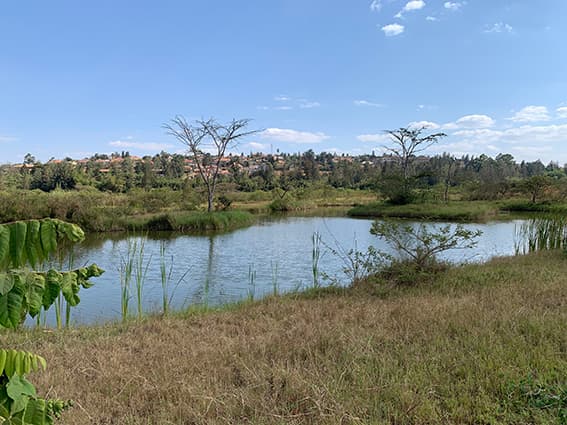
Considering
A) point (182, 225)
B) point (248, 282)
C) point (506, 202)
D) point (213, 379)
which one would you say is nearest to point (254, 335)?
point (213, 379)

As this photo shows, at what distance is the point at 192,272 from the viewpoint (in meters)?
9.45

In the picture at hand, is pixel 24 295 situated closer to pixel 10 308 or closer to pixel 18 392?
pixel 10 308

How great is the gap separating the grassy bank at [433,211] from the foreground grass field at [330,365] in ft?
59.8

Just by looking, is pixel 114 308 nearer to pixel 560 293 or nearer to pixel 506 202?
pixel 560 293

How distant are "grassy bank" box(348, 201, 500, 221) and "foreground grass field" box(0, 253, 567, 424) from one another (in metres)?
18.2

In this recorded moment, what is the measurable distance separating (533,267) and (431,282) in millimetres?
1774

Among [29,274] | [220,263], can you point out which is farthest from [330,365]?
[220,263]

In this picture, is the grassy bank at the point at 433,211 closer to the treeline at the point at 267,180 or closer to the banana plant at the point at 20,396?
the treeline at the point at 267,180

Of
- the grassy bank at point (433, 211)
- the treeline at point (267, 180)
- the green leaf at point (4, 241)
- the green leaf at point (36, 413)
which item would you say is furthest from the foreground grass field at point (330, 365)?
the treeline at point (267, 180)

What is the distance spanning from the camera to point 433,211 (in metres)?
24.6

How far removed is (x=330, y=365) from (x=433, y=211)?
23642mm

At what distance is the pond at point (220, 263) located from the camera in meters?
6.88

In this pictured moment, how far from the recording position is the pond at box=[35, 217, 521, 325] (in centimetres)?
688

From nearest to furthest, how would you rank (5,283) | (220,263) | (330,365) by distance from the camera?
(5,283) < (330,365) < (220,263)
